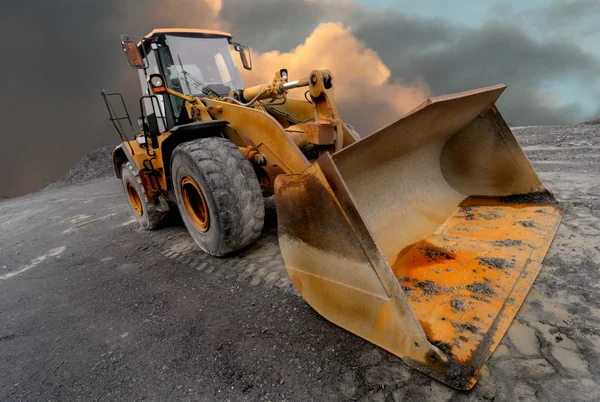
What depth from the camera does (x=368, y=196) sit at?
276cm

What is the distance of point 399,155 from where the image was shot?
9.71 feet

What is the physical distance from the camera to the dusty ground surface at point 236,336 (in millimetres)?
1670

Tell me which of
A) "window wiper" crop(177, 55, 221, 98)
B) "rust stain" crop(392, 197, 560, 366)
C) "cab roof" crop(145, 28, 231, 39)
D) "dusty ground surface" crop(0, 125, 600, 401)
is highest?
"cab roof" crop(145, 28, 231, 39)

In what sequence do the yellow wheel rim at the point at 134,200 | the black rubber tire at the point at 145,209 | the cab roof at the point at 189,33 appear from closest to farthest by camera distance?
1. the cab roof at the point at 189,33
2. the black rubber tire at the point at 145,209
3. the yellow wheel rim at the point at 134,200

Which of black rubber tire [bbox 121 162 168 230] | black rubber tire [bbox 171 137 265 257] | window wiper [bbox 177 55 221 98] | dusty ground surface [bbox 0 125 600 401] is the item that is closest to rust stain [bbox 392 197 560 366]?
dusty ground surface [bbox 0 125 600 401]

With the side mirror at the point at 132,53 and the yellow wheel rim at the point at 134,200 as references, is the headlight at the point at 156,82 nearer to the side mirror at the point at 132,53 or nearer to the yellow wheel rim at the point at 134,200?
the side mirror at the point at 132,53

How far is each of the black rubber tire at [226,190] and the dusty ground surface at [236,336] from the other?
32 centimetres

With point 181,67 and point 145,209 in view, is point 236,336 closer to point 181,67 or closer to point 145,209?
→ point 181,67

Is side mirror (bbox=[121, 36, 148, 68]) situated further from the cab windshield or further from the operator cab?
the cab windshield

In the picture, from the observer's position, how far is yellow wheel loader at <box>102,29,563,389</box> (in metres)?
1.82

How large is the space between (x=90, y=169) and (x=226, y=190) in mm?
18571

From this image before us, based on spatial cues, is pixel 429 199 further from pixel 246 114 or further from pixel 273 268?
pixel 246 114

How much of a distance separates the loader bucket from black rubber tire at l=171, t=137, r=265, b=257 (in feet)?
Answer: 2.75

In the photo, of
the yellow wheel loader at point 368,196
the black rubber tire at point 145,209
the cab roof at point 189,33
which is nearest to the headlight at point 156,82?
the yellow wheel loader at point 368,196
